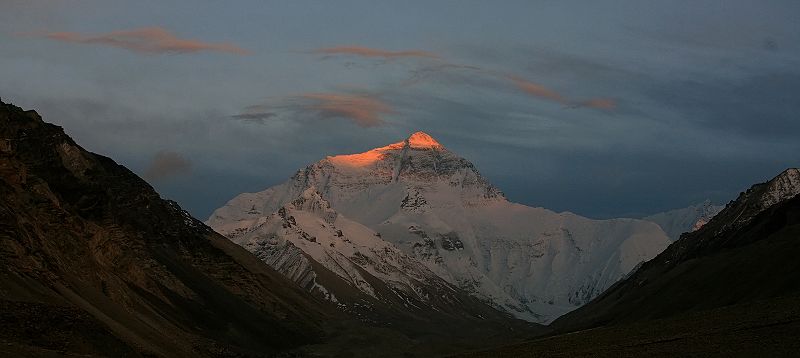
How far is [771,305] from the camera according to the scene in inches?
4092

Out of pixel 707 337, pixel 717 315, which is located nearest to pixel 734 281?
pixel 717 315

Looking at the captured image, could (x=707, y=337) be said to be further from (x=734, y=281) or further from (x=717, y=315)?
(x=734, y=281)

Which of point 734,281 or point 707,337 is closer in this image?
point 707,337

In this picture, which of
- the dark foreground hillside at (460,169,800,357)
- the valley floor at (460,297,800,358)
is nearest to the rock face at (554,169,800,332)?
the dark foreground hillside at (460,169,800,357)

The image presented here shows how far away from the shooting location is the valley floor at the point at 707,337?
282ft

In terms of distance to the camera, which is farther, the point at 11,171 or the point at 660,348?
the point at 11,171

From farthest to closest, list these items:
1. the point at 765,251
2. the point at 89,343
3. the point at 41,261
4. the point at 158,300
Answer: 1. the point at 158,300
2. the point at 765,251
3. the point at 41,261
4. the point at 89,343

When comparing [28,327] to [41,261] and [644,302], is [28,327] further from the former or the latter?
[644,302]

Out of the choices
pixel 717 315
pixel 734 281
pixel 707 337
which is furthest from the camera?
pixel 734 281

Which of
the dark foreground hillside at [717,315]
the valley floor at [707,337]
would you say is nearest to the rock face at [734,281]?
the dark foreground hillside at [717,315]

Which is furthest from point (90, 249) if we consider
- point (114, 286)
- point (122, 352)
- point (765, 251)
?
point (765, 251)

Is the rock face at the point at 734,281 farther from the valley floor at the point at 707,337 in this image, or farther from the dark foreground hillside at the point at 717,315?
the valley floor at the point at 707,337

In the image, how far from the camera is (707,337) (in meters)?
94.6

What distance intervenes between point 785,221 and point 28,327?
140 m
